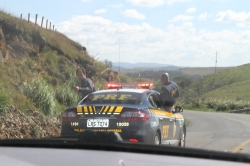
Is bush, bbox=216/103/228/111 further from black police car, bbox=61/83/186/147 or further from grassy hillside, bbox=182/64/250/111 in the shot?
black police car, bbox=61/83/186/147

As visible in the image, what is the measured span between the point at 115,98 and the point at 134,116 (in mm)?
779

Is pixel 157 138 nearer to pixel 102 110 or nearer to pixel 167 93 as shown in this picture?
pixel 102 110

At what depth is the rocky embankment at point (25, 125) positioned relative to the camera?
11.9m

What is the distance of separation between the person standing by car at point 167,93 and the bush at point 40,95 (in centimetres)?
536

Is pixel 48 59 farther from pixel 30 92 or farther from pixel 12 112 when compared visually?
pixel 12 112

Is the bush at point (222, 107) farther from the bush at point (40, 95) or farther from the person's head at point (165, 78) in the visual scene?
the person's head at point (165, 78)

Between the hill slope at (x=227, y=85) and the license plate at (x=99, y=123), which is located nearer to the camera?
the license plate at (x=99, y=123)

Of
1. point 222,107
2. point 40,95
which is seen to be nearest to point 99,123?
point 40,95

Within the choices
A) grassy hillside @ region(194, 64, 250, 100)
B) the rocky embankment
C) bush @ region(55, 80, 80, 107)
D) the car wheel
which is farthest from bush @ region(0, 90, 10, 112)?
grassy hillside @ region(194, 64, 250, 100)

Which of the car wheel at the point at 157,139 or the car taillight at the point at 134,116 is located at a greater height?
the car taillight at the point at 134,116

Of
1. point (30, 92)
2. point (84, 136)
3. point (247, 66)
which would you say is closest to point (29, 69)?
point (30, 92)

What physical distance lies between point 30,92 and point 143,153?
41.8 feet

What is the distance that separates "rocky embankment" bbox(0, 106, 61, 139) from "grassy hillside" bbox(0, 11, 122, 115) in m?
0.36

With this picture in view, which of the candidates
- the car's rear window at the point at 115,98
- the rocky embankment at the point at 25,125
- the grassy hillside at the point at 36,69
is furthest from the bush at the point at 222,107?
the car's rear window at the point at 115,98
